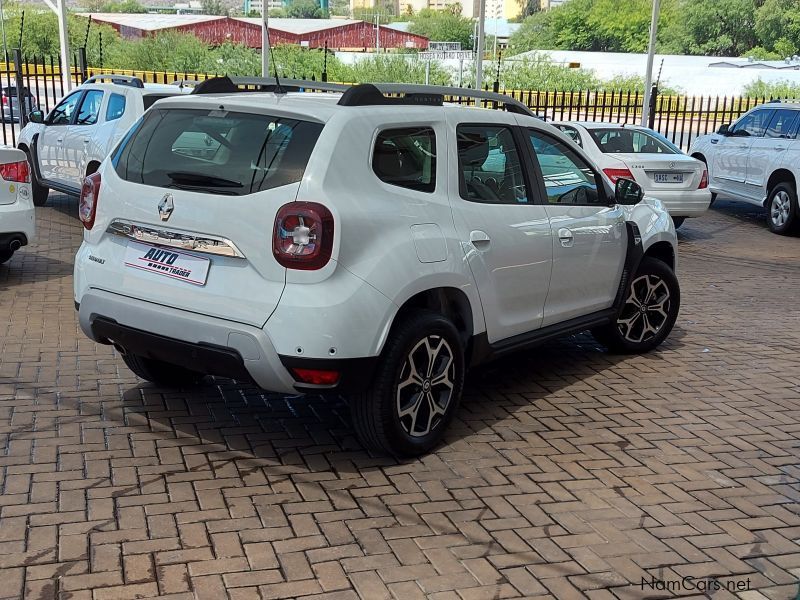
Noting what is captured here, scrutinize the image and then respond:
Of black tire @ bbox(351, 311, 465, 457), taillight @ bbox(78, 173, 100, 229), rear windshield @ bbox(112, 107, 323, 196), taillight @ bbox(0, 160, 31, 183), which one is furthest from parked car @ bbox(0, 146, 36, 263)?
black tire @ bbox(351, 311, 465, 457)

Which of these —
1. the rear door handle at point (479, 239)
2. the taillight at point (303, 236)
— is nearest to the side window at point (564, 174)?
the rear door handle at point (479, 239)

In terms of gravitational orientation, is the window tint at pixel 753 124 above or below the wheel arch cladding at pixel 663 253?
above

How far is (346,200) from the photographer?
449cm

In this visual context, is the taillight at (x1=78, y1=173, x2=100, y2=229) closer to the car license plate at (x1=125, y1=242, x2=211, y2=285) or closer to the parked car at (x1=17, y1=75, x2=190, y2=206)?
the car license plate at (x1=125, y1=242, x2=211, y2=285)

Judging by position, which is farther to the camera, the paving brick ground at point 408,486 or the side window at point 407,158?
the side window at point 407,158

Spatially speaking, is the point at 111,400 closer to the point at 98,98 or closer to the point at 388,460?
the point at 388,460

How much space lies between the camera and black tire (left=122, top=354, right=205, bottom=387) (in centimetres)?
577

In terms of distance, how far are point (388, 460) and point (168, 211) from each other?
1.68 meters

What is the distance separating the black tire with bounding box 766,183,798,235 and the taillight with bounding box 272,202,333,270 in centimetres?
1068

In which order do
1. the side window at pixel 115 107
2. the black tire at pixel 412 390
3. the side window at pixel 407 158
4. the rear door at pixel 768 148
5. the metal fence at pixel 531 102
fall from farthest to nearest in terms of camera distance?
the metal fence at pixel 531 102 < the rear door at pixel 768 148 < the side window at pixel 115 107 < the side window at pixel 407 158 < the black tire at pixel 412 390

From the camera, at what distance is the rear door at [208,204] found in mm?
4457

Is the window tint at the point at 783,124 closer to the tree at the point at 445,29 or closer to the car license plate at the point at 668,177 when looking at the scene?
the car license plate at the point at 668,177

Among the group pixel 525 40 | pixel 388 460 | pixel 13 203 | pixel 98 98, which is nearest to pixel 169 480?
pixel 388 460

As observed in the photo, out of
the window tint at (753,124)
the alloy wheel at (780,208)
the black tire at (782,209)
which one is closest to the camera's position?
the black tire at (782,209)
